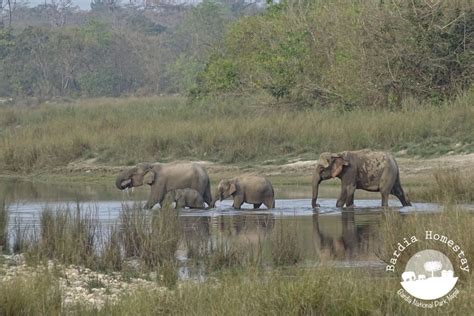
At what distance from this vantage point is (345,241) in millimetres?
15156

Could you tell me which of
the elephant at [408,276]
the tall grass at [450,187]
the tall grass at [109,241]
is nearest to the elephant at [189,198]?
the tall grass at [450,187]

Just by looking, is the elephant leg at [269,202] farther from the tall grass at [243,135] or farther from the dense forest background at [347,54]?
the dense forest background at [347,54]

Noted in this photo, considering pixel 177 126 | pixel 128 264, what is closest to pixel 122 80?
pixel 177 126

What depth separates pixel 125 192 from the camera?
24500 mm

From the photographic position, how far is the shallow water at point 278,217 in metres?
14.4

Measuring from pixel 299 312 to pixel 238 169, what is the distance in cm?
1739

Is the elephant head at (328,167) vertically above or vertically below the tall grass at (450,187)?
above

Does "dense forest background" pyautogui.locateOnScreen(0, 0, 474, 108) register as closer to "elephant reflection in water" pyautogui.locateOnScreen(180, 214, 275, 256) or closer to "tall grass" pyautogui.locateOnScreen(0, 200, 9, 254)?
"elephant reflection in water" pyautogui.locateOnScreen(180, 214, 275, 256)

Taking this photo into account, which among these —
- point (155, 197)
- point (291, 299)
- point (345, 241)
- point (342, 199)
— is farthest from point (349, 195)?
point (291, 299)

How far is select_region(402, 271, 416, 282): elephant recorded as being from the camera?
10253mm

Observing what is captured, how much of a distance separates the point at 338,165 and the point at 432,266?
9697mm

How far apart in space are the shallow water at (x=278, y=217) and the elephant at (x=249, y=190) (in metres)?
0.17

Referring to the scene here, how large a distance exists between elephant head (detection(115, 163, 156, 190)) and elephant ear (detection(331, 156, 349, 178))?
3.11m

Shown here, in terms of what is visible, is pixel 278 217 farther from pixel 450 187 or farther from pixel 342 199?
pixel 450 187
